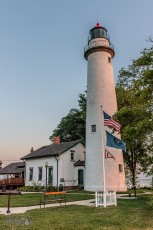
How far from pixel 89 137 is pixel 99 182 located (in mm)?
4006

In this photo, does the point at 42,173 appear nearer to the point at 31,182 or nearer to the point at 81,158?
the point at 31,182

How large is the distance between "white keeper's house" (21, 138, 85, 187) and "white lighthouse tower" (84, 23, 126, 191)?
4.53 m

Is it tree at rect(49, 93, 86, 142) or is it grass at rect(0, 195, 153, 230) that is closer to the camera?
grass at rect(0, 195, 153, 230)

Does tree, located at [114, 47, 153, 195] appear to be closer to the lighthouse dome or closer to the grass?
the grass

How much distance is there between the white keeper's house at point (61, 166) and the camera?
2559 centimetres

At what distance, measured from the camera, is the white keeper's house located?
25.6m

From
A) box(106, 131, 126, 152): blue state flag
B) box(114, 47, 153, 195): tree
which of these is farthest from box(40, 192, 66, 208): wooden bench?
box(114, 47, 153, 195): tree

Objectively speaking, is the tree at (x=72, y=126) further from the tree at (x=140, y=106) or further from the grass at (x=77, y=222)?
the grass at (x=77, y=222)

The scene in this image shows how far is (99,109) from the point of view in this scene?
71.3 feet

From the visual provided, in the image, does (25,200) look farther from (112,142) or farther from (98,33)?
(98,33)

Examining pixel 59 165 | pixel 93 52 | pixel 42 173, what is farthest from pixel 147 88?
pixel 42 173

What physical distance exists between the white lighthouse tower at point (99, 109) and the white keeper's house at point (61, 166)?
4.53 metres

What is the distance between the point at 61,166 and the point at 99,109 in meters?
8.00

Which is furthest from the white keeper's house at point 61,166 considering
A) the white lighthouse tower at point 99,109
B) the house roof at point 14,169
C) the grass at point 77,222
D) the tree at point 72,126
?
the grass at point 77,222
